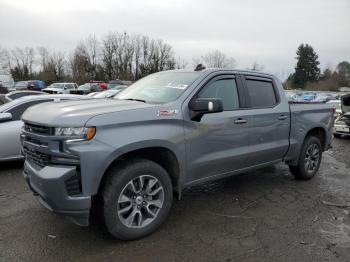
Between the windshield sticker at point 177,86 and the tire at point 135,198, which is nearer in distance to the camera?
the tire at point 135,198

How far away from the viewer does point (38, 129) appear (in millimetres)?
3393

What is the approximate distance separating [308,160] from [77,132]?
4.43 meters

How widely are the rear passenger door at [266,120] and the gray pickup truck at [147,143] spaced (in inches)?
0.7

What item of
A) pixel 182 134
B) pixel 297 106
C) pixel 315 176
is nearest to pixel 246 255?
pixel 182 134

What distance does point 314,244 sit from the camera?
3629mm

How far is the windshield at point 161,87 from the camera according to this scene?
4.10 metres

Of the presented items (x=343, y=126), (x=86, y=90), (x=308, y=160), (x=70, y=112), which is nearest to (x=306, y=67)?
(x=86, y=90)

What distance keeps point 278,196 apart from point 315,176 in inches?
67.3

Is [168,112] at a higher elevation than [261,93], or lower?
lower

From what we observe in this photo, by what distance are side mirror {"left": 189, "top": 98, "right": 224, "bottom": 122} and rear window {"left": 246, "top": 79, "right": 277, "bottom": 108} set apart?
1.17m

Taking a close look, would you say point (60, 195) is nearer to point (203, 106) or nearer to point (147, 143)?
point (147, 143)

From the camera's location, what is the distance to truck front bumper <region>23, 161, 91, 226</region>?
121 inches

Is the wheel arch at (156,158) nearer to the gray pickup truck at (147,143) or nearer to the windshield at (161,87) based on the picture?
the gray pickup truck at (147,143)

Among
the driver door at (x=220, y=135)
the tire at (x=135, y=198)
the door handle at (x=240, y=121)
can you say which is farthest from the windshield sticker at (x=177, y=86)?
the tire at (x=135, y=198)
